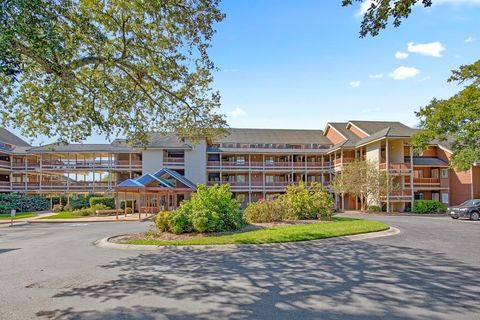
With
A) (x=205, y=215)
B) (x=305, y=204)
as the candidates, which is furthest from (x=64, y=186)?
(x=205, y=215)

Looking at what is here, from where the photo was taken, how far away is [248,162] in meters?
48.6

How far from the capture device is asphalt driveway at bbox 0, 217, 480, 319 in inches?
232

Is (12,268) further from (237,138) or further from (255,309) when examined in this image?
(237,138)

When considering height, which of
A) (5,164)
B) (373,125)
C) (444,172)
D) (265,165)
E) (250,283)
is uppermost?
(373,125)

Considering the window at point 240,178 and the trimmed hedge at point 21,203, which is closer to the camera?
the trimmed hedge at point 21,203

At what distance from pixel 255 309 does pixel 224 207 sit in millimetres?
10726

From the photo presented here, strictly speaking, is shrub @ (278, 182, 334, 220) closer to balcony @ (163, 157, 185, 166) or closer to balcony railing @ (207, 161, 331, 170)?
balcony railing @ (207, 161, 331, 170)

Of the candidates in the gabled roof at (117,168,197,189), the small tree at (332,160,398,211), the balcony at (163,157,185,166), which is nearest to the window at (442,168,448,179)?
the small tree at (332,160,398,211)

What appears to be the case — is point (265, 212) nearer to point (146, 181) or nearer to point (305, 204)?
point (305, 204)

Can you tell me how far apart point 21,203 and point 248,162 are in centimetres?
2670

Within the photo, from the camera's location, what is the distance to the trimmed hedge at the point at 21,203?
36.7 metres

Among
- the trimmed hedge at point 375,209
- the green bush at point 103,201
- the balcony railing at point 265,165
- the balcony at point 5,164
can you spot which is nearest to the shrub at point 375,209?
the trimmed hedge at point 375,209

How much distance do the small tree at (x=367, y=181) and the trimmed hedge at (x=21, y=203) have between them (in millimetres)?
33294

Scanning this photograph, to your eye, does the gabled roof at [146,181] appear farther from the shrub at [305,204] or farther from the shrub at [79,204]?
the shrub at [305,204]
